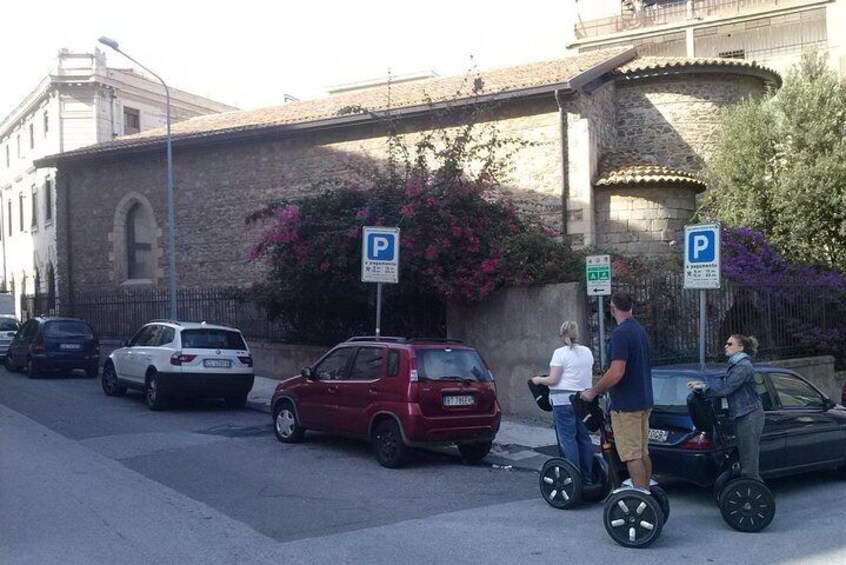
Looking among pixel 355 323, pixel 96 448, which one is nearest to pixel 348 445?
pixel 96 448

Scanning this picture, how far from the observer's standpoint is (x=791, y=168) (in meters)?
19.7

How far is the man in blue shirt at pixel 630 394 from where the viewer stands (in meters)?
6.89

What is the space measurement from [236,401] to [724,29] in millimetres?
29222

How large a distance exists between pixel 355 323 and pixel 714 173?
395 inches

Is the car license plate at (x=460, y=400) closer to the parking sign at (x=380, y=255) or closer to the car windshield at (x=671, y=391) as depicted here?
the car windshield at (x=671, y=391)

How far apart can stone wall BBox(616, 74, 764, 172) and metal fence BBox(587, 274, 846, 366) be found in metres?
6.22

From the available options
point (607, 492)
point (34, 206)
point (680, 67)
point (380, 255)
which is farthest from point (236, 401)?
point (34, 206)

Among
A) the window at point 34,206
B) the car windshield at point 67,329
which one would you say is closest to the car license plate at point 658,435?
the car windshield at point 67,329

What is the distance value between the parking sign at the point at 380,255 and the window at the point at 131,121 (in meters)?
32.3

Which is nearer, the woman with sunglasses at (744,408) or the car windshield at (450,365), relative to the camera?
the woman with sunglasses at (744,408)

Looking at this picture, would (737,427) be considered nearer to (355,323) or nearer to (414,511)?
(414,511)

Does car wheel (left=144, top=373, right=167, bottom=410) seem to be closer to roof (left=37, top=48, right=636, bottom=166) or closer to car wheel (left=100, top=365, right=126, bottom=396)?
car wheel (left=100, top=365, right=126, bottom=396)

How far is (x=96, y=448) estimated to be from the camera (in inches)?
448

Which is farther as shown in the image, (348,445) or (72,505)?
(348,445)
